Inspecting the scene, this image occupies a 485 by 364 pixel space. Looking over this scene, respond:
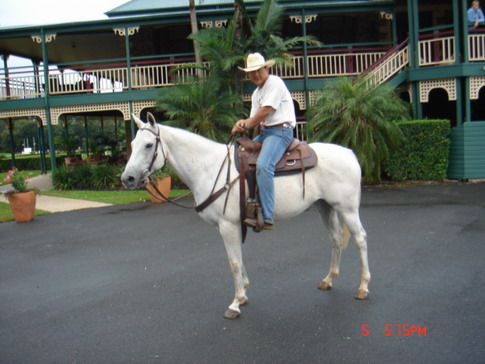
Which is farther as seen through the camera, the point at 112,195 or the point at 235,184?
the point at 112,195

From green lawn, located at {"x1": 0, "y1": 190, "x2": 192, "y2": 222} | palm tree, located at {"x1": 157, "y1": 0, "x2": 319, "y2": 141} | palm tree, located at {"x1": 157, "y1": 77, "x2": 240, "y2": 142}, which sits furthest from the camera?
palm tree, located at {"x1": 157, "y1": 0, "x2": 319, "y2": 141}

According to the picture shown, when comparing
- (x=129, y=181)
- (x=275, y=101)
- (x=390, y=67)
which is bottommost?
(x=129, y=181)

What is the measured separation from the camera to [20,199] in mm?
10438

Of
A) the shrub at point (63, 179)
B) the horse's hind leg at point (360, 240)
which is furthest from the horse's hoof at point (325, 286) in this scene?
the shrub at point (63, 179)

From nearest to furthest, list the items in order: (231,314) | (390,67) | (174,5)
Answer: (231,314), (390,67), (174,5)

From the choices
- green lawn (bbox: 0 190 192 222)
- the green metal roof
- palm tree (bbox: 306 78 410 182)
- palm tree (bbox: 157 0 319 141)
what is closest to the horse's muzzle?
green lawn (bbox: 0 190 192 222)

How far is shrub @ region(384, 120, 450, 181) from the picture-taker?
13734 millimetres

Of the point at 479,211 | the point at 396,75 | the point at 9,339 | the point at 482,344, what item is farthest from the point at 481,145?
the point at 9,339

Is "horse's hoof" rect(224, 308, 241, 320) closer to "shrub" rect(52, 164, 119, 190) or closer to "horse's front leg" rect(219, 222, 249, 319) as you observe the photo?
"horse's front leg" rect(219, 222, 249, 319)

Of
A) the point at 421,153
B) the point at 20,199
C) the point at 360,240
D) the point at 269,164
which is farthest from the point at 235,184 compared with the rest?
the point at 421,153

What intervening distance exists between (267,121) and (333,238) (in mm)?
1635

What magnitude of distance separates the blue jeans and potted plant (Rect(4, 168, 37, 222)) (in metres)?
7.69

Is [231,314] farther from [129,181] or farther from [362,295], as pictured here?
[129,181]
